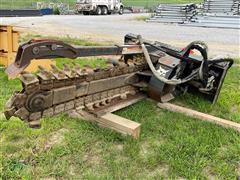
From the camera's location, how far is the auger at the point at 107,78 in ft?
8.32

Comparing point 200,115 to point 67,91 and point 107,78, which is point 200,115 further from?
point 67,91

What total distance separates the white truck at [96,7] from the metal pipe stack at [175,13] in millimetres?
Result: 7574

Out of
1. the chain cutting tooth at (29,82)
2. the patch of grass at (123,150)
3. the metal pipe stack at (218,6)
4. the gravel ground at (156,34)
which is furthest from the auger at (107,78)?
the metal pipe stack at (218,6)

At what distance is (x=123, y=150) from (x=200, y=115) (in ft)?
3.70

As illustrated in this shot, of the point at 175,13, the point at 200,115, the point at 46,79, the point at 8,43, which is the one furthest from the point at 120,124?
the point at 175,13

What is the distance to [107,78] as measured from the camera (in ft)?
11.0

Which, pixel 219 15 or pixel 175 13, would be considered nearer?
pixel 219 15

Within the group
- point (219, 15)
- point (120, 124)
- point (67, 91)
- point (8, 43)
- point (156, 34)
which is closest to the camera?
point (67, 91)

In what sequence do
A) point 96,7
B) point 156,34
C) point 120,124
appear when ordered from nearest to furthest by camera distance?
point 120,124 → point 156,34 → point 96,7

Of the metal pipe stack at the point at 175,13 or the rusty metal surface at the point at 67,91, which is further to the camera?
the metal pipe stack at the point at 175,13

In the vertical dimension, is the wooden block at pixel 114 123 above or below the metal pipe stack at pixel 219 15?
below

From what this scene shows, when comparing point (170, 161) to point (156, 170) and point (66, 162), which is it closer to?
point (156, 170)

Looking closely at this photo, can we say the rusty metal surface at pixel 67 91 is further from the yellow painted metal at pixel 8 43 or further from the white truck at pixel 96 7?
the white truck at pixel 96 7

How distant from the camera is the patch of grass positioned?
2617mm
